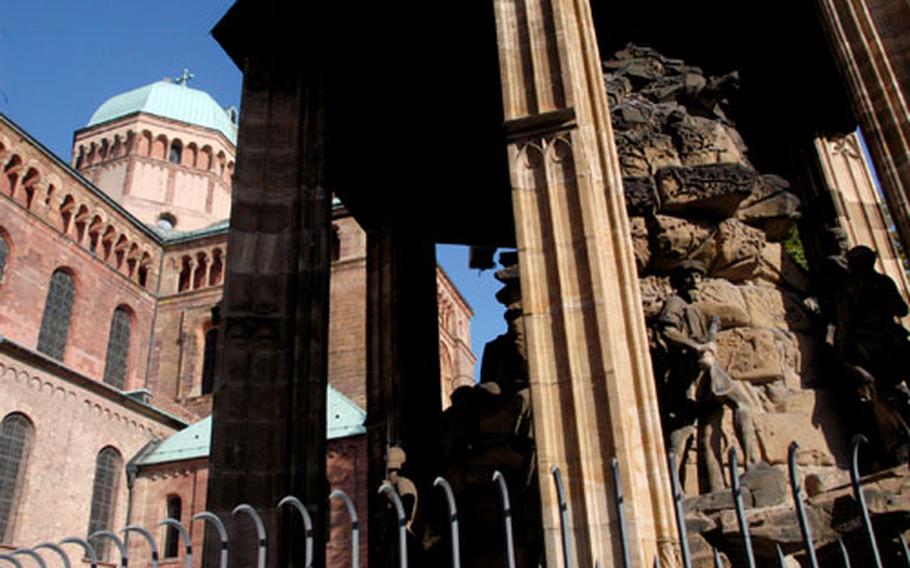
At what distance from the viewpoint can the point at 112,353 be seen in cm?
3753

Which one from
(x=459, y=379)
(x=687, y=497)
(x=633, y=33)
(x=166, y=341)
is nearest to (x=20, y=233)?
(x=166, y=341)

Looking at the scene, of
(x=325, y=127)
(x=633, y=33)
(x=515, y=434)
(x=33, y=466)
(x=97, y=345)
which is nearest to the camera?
(x=515, y=434)

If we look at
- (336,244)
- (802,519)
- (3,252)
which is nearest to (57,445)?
(3,252)

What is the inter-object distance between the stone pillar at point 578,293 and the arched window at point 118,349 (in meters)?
34.6

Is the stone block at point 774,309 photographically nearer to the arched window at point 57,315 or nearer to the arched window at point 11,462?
the arched window at point 11,462

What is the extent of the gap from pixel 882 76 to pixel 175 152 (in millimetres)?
51521

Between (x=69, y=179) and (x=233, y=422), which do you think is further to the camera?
(x=69, y=179)

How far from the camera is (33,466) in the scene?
89.4 ft

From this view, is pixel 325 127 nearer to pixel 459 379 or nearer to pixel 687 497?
pixel 687 497

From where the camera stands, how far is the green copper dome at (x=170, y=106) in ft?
175

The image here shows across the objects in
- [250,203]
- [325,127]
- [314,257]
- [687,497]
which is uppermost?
[325,127]

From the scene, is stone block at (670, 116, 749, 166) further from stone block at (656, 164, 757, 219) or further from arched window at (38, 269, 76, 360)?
arched window at (38, 269, 76, 360)

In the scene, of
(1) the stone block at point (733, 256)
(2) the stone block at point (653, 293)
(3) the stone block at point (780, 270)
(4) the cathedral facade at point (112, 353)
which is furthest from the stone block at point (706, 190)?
(4) the cathedral facade at point (112, 353)

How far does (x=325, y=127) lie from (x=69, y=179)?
103ft
